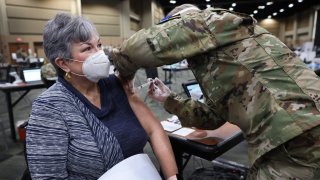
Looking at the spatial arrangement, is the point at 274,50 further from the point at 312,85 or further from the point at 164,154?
the point at 164,154

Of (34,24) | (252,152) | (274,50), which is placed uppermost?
(34,24)

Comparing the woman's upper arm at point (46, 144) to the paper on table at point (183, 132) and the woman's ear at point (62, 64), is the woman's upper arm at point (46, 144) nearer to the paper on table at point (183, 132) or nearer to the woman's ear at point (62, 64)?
the woman's ear at point (62, 64)

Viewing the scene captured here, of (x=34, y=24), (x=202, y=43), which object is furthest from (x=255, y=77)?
(x=34, y=24)

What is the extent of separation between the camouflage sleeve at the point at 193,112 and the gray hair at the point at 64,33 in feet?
1.84

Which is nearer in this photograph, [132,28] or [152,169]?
[152,169]

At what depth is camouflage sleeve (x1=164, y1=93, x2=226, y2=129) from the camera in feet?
4.83

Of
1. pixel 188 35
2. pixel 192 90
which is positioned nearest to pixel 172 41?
pixel 188 35

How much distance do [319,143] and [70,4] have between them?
14.9 metres

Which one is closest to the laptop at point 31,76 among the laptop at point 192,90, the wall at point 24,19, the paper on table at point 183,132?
the laptop at point 192,90

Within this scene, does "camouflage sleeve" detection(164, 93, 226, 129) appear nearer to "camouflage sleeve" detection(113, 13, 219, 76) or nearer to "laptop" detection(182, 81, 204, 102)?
"camouflage sleeve" detection(113, 13, 219, 76)

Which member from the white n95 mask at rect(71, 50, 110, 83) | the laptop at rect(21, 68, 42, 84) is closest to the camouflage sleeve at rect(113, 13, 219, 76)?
the white n95 mask at rect(71, 50, 110, 83)

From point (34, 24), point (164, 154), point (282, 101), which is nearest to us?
point (282, 101)

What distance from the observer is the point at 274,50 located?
3.52ft

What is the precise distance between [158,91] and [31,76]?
4.07 metres
